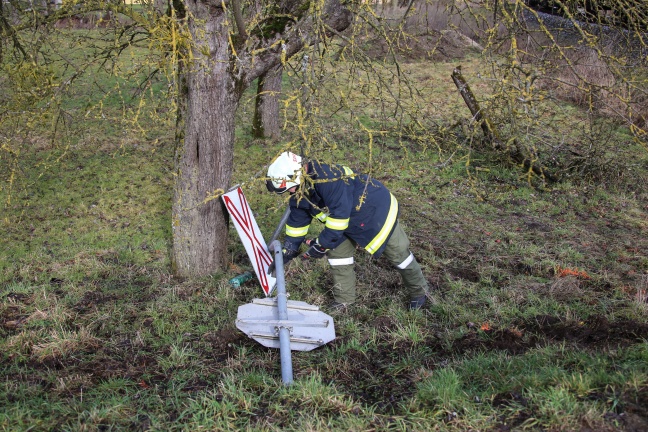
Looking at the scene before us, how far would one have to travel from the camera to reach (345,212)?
15.0 feet

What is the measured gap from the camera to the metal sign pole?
3.62 m

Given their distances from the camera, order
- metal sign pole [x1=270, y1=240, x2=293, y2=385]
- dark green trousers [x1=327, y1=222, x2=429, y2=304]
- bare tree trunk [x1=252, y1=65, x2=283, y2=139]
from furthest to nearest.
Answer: bare tree trunk [x1=252, y1=65, x2=283, y2=139] → dark green trousers [x1=327, y1=222, x2=429, y2=304] → metal sign pole [x1=270, y1=240, x2=293, y2=385]

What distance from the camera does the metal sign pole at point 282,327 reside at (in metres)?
3.62

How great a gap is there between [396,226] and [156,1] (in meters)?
2.99

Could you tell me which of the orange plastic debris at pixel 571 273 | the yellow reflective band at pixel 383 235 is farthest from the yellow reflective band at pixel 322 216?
the orange plastic debris at pixel 571 273

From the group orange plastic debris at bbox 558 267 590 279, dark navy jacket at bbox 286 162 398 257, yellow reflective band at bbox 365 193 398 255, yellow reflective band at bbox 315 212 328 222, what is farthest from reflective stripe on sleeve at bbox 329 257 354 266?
orange plastic debris at bbox 558 267 590 279

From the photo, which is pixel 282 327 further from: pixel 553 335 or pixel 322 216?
pixel 553 335

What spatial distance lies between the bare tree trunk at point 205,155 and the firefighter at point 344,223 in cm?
75

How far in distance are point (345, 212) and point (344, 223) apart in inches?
4.1

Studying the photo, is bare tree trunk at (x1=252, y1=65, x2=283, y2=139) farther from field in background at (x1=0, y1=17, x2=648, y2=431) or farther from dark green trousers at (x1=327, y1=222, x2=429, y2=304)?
dark green trousers at (x1=327, y1=222, x2=429, y2=304)

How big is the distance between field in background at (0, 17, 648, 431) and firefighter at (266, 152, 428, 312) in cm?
28

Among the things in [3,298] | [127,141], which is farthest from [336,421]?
[127,141]

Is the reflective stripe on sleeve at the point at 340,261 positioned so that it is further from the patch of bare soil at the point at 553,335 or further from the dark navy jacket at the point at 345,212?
the patch of bare soil at the point at 553,335

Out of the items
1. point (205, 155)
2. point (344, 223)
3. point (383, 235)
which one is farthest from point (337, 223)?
point (205, 155)
